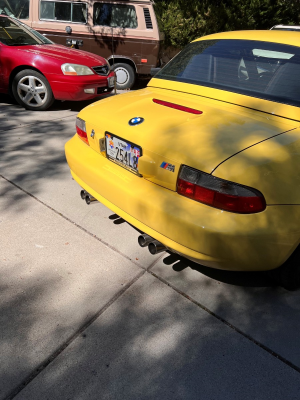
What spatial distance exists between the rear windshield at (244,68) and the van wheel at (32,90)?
378 centimetres

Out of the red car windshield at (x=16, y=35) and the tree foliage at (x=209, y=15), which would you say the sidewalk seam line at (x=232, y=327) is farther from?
the tree foliage at (x=209, y=15)

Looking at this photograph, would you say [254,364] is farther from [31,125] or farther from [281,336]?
[31,125]

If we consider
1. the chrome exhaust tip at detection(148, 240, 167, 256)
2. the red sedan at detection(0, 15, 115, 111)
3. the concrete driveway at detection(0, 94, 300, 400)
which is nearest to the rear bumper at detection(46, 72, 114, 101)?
the red sedan at detection(0, 15, 115, 111)

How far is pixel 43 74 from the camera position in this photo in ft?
21.8

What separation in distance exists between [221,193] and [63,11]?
851 cm

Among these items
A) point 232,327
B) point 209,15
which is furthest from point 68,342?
point 209,15

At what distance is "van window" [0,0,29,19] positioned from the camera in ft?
28.5

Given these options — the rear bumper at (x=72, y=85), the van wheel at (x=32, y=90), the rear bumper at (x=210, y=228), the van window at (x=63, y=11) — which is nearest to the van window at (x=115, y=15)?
the van window at (x=63, y=11)

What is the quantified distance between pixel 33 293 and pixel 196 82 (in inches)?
84.2

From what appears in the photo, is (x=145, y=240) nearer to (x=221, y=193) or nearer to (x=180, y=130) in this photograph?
(x=221, y=193)

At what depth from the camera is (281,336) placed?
232 cm

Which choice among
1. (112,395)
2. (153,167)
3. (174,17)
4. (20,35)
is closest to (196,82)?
(153,167)

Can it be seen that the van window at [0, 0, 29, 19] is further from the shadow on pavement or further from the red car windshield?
the shadow on pavement

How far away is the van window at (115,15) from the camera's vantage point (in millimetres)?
9109
